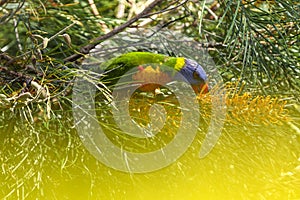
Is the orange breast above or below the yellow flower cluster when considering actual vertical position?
above

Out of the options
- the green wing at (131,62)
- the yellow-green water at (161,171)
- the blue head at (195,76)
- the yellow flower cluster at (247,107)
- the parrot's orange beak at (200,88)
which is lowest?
the yellow-green water at (161,171)

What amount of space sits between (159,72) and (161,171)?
0.09 m

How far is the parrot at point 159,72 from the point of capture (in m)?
0.46

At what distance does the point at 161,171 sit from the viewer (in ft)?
1.64

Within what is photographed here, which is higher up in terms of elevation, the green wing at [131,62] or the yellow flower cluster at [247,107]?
the green wing at [131,62]

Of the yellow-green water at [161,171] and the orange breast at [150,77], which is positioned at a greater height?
the orange breast at [150,77]

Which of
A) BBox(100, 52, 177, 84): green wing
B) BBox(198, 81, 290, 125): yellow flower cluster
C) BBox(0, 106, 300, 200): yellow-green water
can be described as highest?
BBox(100, 52, 177, 84): green wing

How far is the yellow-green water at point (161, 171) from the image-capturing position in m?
0.47

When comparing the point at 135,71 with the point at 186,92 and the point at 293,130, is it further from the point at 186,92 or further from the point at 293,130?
the point at 293,130

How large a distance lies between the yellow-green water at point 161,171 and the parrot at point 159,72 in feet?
0.22

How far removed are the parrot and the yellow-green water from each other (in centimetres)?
7

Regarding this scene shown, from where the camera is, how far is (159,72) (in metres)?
0.47

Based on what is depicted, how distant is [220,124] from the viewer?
51 cm

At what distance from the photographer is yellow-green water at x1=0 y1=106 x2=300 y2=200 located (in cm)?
47
